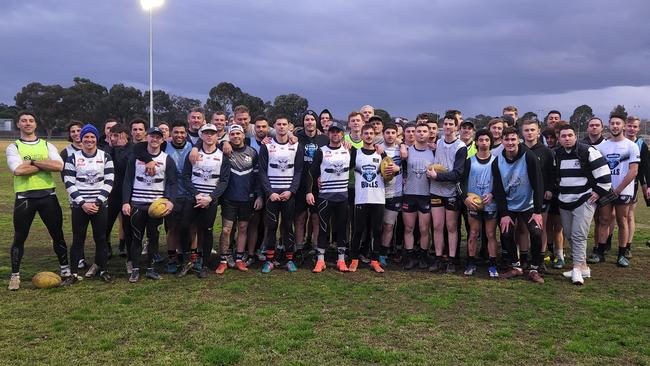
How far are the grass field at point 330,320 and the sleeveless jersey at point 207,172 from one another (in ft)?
4.29

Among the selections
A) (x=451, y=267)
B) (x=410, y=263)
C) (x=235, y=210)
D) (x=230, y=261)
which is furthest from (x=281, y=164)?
(x=451, y=267)

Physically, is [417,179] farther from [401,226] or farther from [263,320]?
[263,320]

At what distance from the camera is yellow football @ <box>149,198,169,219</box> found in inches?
253

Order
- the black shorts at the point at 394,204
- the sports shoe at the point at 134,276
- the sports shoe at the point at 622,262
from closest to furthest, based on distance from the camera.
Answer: the sports shoe at the point at 134,276
the black shorts at the point at 394,204
the sports shoe at the point at 622,262

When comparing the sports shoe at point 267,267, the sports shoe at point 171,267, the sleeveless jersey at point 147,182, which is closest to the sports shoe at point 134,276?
the sports shoe at point 171,267

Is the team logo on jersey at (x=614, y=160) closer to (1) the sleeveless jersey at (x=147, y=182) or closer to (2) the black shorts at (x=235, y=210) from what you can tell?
(2) the black shorts at (x=235, y=210)

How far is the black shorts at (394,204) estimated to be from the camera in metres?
7.36

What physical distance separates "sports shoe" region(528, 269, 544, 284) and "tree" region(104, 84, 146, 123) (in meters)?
84.0

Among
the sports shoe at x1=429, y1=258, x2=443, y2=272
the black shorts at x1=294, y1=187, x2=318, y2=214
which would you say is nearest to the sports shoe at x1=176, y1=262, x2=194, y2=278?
the black shorts at x1=294, y1=187, x2=318, y2=214

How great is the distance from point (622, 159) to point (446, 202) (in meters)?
3.06

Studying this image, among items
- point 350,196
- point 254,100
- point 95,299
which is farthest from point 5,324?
point 254,100

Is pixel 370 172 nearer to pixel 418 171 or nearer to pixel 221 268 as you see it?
pixel 418 171

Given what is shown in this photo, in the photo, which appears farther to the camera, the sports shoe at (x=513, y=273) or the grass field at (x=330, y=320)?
the sports shoe at (x=513, y=273)

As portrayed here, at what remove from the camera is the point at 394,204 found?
7.38 metres
